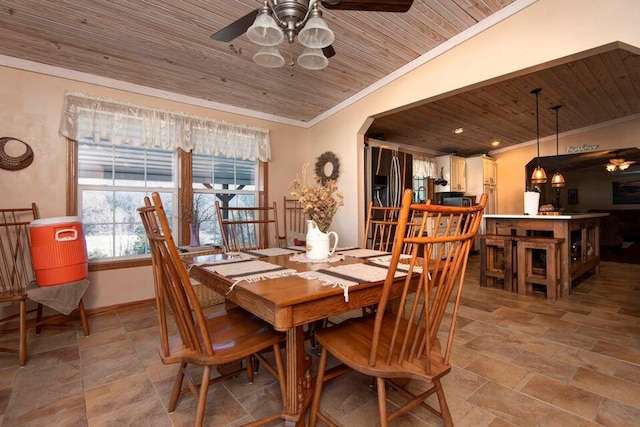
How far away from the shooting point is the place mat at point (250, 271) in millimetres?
1383

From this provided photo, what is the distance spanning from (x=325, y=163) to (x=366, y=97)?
1008mm

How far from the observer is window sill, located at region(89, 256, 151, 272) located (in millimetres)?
2885

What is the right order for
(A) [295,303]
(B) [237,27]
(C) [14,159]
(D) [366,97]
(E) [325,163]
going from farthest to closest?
(E) [325,163] < (D) [366,97] < (C) [14,159] < (B) [237,27] < (A) [295,303]

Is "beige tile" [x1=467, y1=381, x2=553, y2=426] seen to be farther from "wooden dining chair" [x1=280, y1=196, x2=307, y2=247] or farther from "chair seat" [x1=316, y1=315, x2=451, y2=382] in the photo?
"wooden dining chair" [x1=280, y1=196, x2=307, y2=247]

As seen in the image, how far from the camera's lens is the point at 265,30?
1.55 m

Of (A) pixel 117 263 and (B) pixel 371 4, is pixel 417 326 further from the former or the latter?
(A) pixel 117 263

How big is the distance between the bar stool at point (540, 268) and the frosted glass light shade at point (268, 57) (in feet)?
11.0

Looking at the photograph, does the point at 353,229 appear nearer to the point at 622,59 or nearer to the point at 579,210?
the point at 622,59

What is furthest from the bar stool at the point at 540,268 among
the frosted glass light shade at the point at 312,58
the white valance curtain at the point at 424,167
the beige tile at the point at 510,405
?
the frosted glass light shade at the point at 312,58

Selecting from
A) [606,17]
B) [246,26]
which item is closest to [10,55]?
[246,26]

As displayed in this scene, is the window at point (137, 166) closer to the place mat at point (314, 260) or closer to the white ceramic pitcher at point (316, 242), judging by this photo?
the place mat at point (314, 260)

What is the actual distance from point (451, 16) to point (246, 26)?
6.00 ft

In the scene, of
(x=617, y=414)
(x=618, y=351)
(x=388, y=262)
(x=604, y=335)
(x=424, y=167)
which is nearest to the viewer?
(x=617, y=414)

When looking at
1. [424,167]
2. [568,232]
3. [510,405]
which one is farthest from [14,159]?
[424,167]
